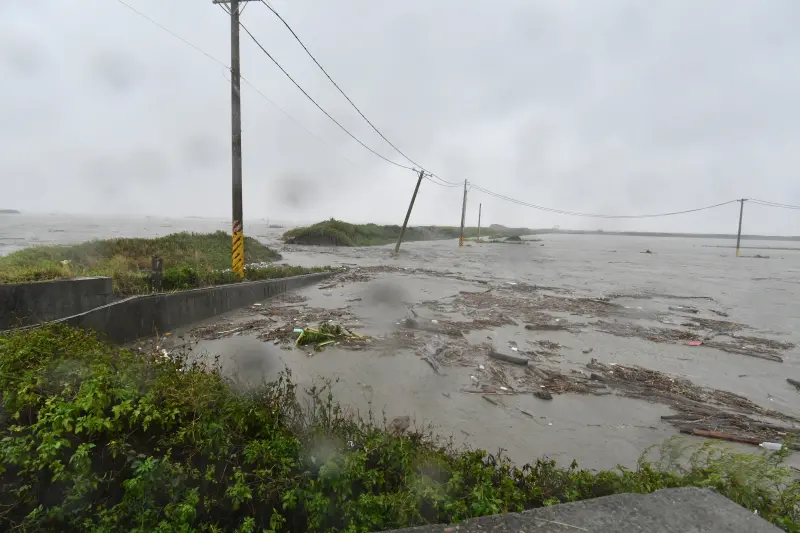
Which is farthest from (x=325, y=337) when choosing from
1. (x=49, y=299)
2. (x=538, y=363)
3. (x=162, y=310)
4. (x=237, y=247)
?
(x=237, y=247)

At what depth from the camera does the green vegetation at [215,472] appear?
2.50 m

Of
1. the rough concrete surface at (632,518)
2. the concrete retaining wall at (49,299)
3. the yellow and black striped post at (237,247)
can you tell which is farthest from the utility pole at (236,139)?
the rough concrete surface at (632,518)

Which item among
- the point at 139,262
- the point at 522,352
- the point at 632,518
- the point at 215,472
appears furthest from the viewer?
the point at 139,262

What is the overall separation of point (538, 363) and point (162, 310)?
8503 millimetres

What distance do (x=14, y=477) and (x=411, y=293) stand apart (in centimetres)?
1366

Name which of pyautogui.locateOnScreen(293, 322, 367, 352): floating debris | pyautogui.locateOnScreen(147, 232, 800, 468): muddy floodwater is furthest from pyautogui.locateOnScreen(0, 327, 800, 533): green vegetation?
pyautogui.locateOnScreen(293, 322, 367, 352): floating debris

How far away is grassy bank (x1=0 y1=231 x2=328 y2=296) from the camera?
8680 millimetres

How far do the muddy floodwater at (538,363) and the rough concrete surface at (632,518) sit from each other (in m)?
2.11

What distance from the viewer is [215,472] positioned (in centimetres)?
290

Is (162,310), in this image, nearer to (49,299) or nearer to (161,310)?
(161,310)

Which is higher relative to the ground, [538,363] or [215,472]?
[215,472]

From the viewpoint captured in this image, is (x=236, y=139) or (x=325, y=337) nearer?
(x=325, y=337)

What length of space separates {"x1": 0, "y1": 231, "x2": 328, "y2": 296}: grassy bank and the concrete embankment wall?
543mm

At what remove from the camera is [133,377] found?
11.4 ft
